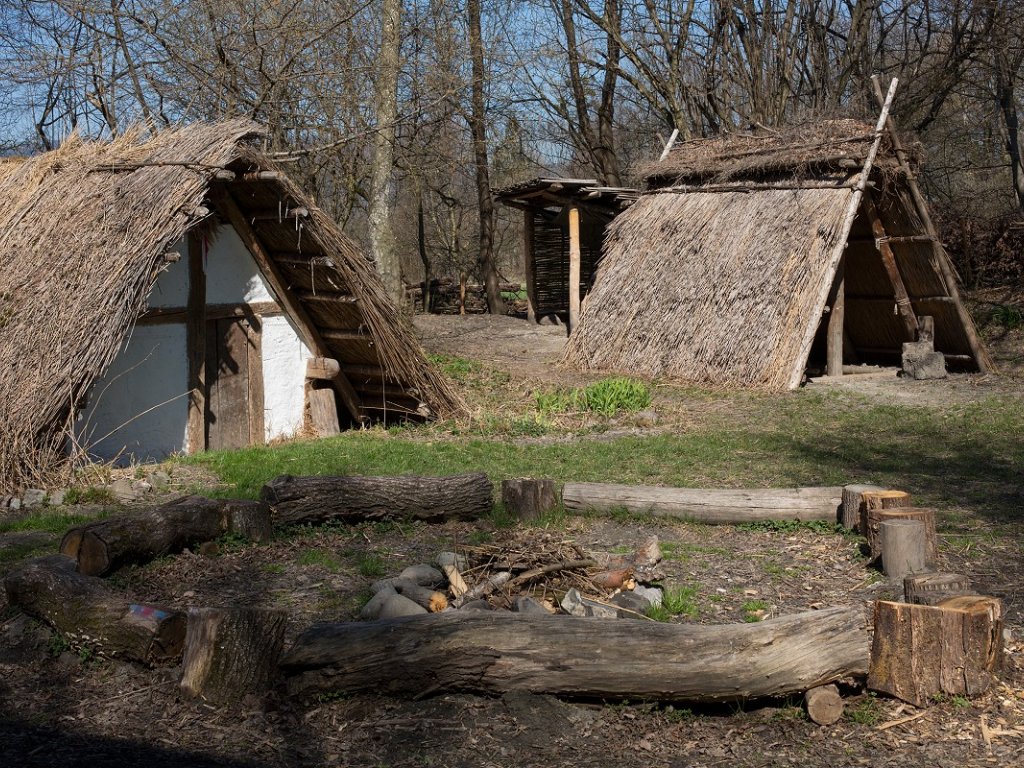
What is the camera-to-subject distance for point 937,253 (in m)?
13.1

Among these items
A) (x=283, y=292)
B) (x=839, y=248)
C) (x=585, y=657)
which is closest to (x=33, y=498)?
(x=283, y=292)

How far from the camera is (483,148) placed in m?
24.2

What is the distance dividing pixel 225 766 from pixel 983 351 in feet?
40.8

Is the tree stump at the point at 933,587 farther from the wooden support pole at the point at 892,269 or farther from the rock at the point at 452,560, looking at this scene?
the wooden support pole at the point at 892,269

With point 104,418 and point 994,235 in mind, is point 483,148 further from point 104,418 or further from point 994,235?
point 104,418

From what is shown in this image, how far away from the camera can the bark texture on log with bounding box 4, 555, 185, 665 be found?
Result: 4.32 m

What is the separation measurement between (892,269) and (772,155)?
2298 millimetres

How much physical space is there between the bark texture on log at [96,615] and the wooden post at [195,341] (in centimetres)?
481

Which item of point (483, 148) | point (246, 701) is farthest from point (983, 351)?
point (483, 148)

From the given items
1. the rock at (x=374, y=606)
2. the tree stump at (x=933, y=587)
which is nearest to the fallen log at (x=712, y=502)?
the tree stump at (x=933, y=587)

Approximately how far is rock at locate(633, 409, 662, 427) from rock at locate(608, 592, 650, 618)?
217 inches

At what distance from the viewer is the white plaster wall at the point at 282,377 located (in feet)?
34.1

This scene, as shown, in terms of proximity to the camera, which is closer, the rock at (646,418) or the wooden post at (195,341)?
the wooden post at (195,341)

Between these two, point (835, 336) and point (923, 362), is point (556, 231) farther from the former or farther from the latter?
point (923, 362)
